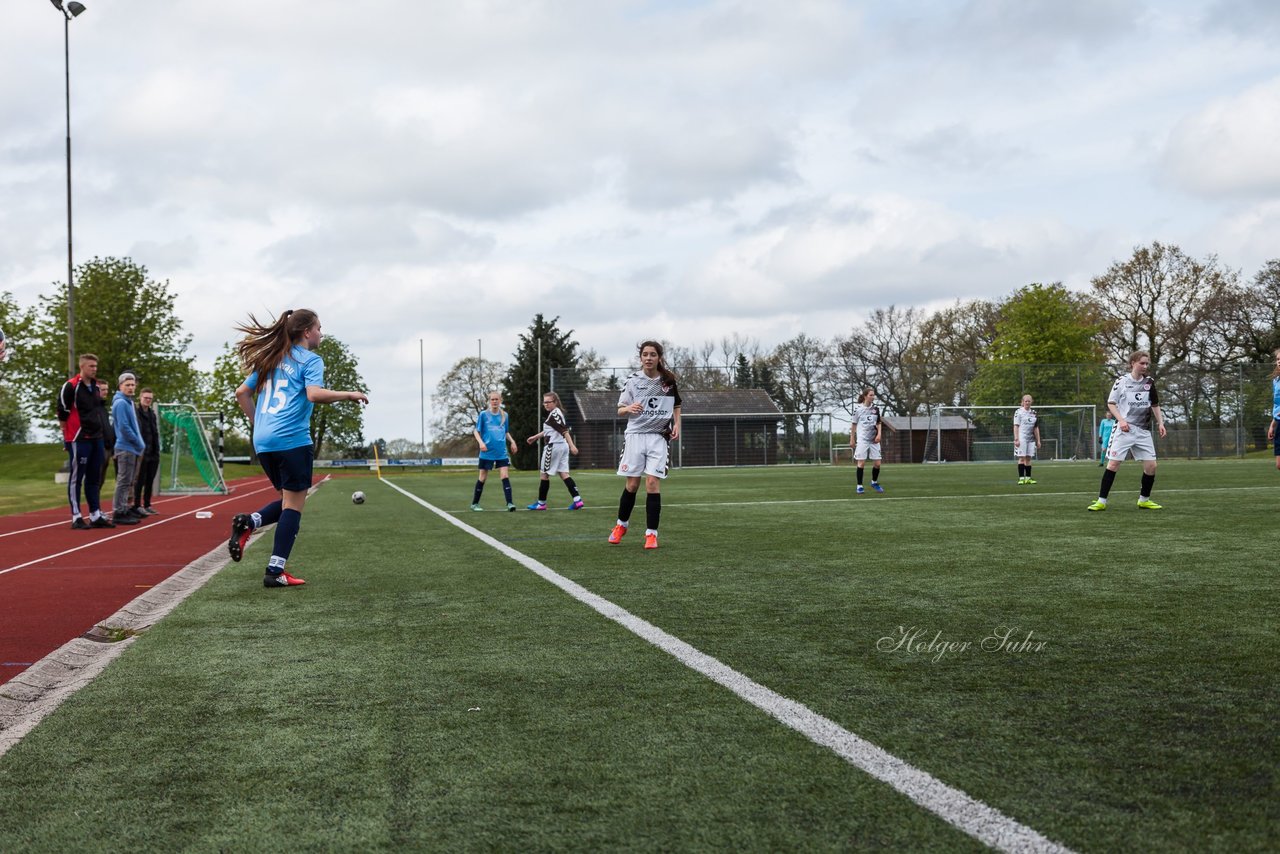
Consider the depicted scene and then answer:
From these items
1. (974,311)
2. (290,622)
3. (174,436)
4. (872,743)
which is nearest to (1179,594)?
(872,743)

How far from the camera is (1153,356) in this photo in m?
59.9

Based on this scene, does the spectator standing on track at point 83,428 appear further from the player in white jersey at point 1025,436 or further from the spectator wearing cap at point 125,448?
the player in white jersey at point 1025,436

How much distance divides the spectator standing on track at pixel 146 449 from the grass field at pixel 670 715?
10478mm

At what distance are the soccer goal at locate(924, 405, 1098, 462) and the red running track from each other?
129 ft

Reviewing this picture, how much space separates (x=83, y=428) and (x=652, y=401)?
8178 millimetres

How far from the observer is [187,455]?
26828 millimetres

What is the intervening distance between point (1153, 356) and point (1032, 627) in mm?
61690

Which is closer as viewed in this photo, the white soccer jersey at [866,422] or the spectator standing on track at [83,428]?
the spectator standing on track at [83,428]

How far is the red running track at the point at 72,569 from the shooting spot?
19.0 ft

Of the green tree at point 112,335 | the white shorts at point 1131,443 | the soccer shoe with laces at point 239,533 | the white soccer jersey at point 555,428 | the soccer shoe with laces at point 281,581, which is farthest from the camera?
the green tree at point 112,335

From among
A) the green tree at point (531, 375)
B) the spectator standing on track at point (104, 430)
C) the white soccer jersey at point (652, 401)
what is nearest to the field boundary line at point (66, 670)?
the white soccer jersey at point (652, 401)

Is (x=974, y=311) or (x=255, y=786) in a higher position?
(x=974, y=311)

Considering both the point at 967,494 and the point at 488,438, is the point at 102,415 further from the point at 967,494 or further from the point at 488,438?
the point at 967,494

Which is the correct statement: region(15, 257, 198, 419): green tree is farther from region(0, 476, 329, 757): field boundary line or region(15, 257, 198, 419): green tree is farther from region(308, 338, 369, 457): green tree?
region(0, 476, 329, 757): field boundary line
